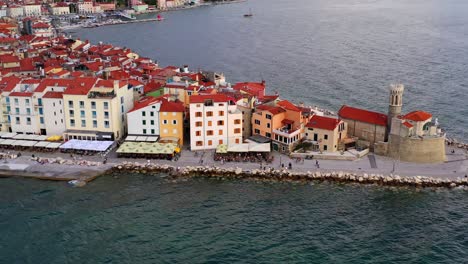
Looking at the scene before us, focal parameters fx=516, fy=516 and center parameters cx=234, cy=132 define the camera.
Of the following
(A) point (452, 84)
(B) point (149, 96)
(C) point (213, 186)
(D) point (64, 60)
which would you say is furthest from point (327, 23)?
(C) point (213, 186)

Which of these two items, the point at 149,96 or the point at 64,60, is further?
the point at 64,60

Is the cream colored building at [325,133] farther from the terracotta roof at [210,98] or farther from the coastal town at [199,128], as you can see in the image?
the terracotta roof at [210,98]

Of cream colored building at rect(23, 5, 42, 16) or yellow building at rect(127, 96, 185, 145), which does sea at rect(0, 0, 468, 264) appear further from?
cream colored building at rect(23, 5, 42, 16)

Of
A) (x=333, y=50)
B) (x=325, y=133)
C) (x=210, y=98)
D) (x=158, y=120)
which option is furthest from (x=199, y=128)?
(x=333, y=50)

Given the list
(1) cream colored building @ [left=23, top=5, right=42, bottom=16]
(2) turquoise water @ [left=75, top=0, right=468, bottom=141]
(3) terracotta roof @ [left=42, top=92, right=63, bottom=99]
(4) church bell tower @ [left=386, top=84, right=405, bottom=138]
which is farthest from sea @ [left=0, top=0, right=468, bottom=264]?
(1) cream colored building @ [left=23, top=5, right=42, bottom=16]

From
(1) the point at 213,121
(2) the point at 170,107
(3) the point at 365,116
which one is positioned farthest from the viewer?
(2) the point at 170,107

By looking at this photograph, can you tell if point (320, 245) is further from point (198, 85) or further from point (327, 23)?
point (327, 23)

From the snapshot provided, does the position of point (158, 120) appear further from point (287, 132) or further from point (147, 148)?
point (287, 132)
